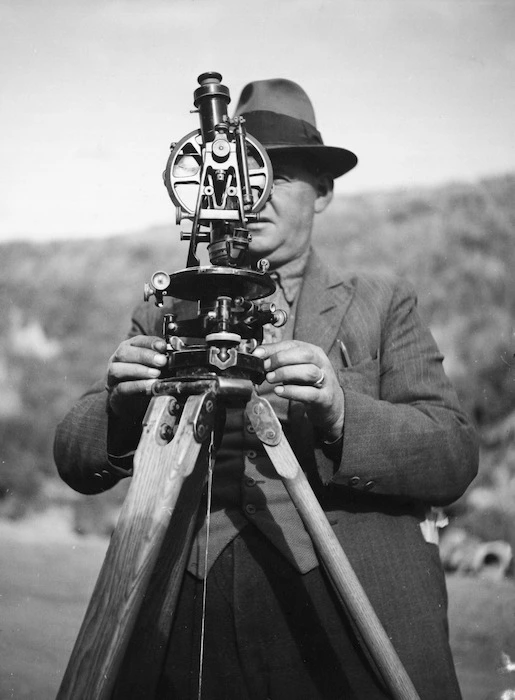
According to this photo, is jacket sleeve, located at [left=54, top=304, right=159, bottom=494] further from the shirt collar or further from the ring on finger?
the shirt collar

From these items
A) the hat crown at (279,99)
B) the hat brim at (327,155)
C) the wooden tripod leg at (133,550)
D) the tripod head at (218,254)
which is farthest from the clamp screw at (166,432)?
the hat crown at (279,99)

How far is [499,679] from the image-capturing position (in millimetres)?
3070

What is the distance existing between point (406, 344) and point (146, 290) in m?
0.86

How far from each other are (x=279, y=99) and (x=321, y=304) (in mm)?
719

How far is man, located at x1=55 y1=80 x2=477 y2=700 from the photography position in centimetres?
173

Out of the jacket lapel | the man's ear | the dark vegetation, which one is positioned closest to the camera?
the jacket lapel

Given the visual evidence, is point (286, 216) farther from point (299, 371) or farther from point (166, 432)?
point (166, 432)

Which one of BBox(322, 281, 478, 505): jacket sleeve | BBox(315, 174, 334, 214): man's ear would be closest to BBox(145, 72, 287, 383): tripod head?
BBox(322, 281, 478, 505): jacket sleeve

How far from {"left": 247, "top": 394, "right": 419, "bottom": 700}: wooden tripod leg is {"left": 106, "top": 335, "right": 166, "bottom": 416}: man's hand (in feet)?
0.76

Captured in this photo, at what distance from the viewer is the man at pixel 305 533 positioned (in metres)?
1.73

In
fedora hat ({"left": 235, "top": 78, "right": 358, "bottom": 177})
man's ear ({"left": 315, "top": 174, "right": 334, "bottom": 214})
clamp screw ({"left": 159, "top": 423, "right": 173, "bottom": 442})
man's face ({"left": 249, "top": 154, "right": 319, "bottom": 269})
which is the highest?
fedora hat ({"left": 235, "top": 78, "right": 358, "bottom": 177})

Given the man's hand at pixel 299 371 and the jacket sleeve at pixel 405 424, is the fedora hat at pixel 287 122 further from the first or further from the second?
the man's hand at pixel 299 371

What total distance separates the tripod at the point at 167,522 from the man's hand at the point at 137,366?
0.22 feet

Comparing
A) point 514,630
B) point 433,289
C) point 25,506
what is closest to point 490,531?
point 514,630
